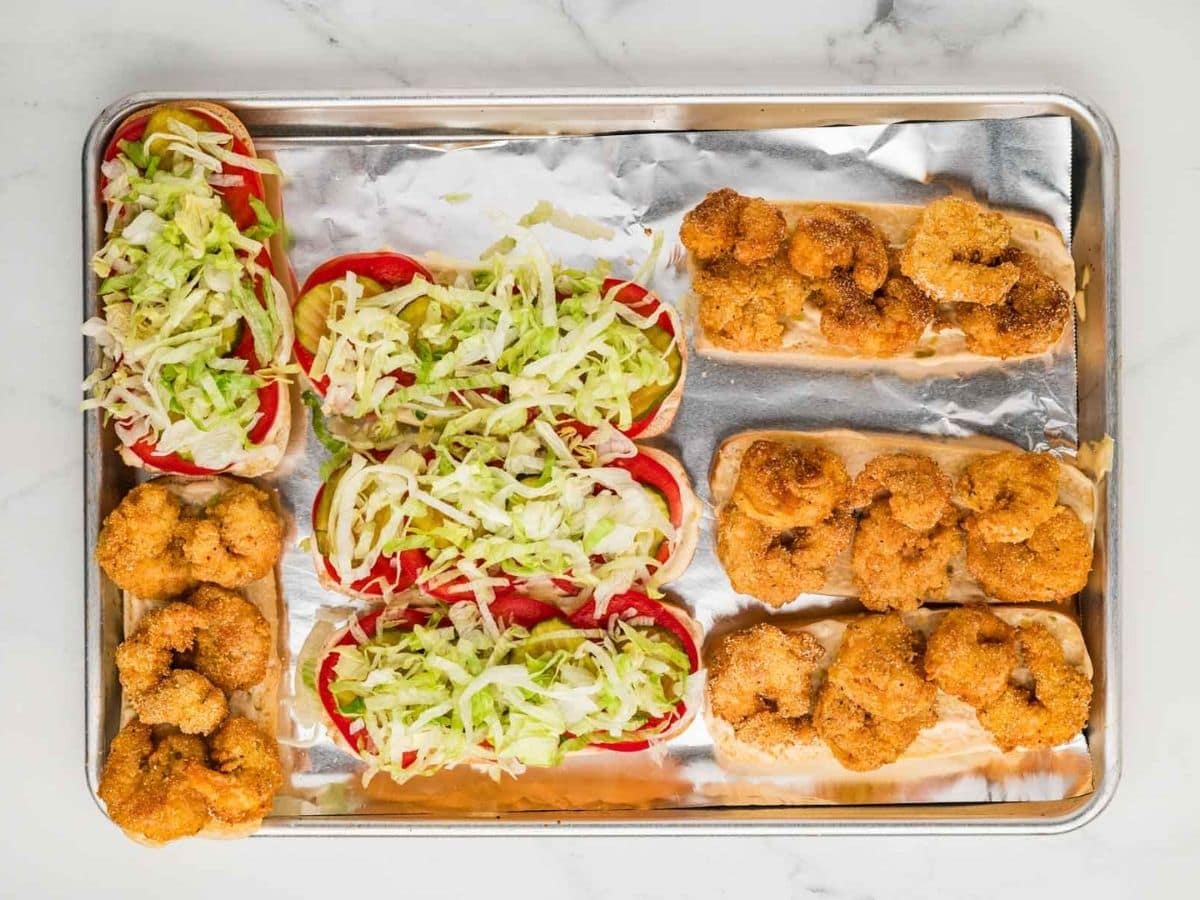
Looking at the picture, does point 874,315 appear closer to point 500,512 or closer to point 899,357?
point 899,357

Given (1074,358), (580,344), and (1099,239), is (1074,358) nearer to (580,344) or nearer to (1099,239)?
(1099,239)

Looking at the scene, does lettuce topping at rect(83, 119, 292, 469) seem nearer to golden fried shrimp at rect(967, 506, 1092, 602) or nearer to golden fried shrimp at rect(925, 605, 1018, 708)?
golden fried shrimp at rect(925, 605, 1018, 708)

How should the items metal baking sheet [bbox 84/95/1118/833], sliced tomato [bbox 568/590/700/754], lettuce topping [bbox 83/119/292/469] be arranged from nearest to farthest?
lettuce topping [bbox 83/119/292/469] → sliced tomato [bbox 568/590/700/754] → metal baking sheet [bbox 84/95/1118/833]

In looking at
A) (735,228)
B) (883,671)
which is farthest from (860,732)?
(735,228)

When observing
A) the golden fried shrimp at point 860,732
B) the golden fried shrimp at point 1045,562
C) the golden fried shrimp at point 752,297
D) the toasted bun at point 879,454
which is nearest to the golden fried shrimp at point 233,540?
the toasted bun at point 879,454

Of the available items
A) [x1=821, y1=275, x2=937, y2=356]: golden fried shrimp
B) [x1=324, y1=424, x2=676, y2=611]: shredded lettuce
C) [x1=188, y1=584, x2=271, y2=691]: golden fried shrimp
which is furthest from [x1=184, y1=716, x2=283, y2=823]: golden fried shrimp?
[x1=821, y1=275, x2=937, y2=356]: golden fried shrimp

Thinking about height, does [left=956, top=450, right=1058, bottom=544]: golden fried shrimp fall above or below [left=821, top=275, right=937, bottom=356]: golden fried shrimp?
below

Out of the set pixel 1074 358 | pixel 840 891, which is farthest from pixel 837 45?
pixel 840 891
